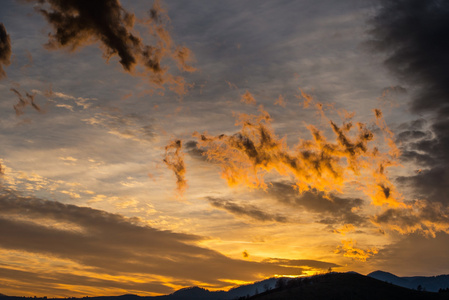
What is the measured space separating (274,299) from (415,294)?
218ft

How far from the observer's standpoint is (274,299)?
185 metres

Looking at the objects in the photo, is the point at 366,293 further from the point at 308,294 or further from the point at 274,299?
the point at 274,299

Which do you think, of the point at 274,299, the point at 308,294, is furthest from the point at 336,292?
the point at 274,299

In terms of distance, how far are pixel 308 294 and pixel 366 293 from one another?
2637cm

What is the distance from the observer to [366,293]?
187 metres

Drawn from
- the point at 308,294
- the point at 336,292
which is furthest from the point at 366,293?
the point at 308,294

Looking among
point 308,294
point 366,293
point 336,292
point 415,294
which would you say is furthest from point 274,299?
point 415,294

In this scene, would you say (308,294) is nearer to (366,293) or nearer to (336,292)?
(336,292)

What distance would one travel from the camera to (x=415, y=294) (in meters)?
191

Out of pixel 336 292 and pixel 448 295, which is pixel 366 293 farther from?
pixel 448 295

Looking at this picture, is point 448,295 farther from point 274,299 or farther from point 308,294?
point 274,299

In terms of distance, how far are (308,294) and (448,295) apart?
60360 mm

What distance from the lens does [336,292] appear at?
186125 millimetres

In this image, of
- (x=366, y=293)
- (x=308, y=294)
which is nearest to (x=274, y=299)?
(x=308, y=294)
